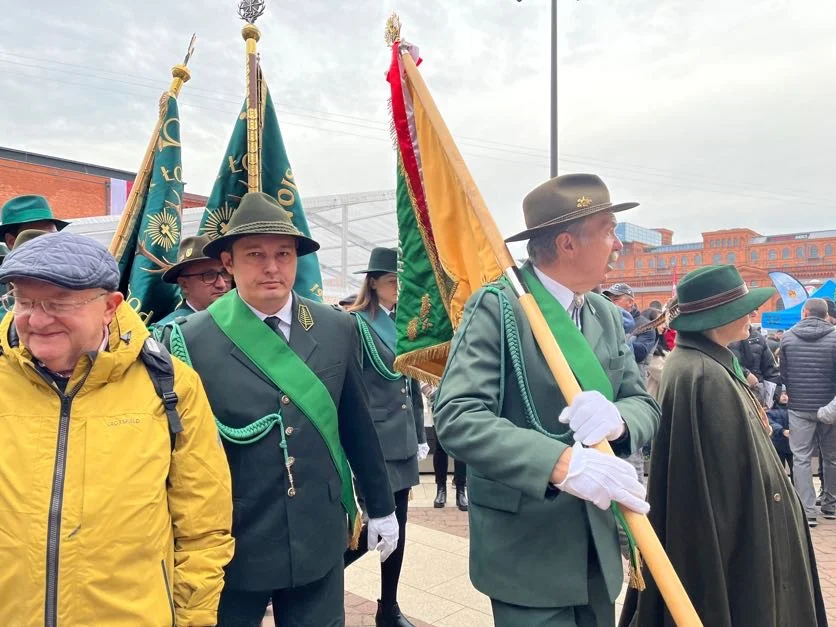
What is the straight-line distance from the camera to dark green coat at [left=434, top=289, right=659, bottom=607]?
1.83m

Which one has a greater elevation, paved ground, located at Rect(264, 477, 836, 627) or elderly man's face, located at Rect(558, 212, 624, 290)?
elderly man's face, located at Rect(558, 212, 624, 290)

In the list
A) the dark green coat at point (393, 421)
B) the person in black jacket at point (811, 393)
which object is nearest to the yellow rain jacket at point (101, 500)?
the dark green coat at point (393, 421)

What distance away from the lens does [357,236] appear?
818 inches

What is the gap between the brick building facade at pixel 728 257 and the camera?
147 feet

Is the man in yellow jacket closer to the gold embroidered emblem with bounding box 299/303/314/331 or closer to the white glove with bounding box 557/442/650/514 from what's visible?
the gold embroidered emblem with bounding box 299/303/314/331

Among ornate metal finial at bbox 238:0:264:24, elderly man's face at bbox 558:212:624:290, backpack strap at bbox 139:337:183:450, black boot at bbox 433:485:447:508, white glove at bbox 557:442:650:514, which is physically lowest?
black boot at bbox 433:485:447:508

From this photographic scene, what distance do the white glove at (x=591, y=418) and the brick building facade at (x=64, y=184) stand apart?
25.2m

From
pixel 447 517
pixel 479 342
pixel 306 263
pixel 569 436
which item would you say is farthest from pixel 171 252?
pixel 447 517

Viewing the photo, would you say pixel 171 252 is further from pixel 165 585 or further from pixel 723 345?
pixel 723 345

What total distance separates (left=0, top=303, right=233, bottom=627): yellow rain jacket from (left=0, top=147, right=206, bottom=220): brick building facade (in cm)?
2490

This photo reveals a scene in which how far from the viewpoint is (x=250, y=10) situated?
3393mm

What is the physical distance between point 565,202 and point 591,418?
77 cm

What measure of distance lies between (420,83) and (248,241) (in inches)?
40.4

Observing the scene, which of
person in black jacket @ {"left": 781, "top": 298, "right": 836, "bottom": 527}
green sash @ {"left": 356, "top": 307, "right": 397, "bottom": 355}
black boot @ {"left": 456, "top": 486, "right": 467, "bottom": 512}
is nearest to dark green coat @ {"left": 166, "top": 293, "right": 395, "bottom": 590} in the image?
green sash @ {"left": 356, "top": 307, "right": 397, "bottom": 355}
